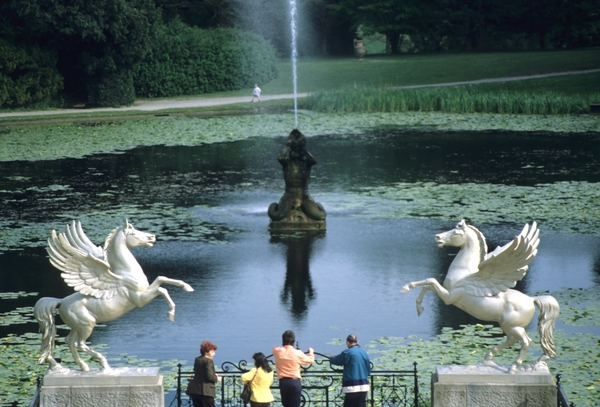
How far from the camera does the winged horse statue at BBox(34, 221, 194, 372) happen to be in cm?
1203

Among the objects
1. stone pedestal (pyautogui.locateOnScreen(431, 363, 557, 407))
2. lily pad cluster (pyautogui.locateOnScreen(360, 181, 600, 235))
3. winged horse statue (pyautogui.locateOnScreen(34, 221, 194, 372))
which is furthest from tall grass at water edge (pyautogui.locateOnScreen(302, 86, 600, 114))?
winged horse statue (pyautogui.locateOnScreen(34, 221, 194, 372))

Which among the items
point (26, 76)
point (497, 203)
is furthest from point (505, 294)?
point (26, 76)

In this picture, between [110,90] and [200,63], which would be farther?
[200,63]

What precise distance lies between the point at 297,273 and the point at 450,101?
29346mm

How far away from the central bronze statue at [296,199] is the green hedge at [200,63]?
110ft

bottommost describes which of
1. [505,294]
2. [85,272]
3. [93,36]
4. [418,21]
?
[505,294]

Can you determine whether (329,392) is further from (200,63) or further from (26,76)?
(200,63)

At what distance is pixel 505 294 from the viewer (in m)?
12.0

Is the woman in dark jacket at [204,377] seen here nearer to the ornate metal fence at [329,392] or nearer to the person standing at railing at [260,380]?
the person standing at railing at [260,380]

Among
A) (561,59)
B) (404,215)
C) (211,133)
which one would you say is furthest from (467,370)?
(561,59)

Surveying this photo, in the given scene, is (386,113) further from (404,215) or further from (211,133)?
(404,215)

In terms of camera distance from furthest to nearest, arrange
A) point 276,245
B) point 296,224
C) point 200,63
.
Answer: point 200,63 < point 296,224 < point 276,245

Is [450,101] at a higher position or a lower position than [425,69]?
lower

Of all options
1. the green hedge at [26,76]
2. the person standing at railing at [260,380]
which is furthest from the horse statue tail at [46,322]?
the green hedge at [26,76]
